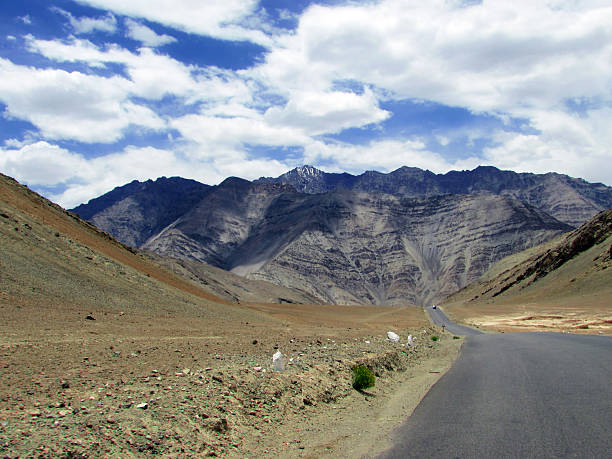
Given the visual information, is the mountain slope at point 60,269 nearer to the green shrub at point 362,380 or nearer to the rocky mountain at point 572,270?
the green shrub at point 362,380

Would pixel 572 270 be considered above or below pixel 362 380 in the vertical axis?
above

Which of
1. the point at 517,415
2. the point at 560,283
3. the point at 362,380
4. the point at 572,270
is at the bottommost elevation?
the point at 560,283

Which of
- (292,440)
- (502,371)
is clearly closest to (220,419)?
(292,440)

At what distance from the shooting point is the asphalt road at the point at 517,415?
6.65m

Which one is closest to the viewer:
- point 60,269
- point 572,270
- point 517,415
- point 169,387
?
point 517,415

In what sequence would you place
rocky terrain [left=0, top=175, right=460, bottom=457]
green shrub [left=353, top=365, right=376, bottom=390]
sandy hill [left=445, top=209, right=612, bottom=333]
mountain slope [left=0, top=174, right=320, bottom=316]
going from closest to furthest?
1. rocky terrain [left=0, top=175, right=460, bottom=457]
2. green shrub [left=353, top=365, right=376, bottom=390]
3. mountain slope [left=0, top=174, right=320, bottom=316]
4. sandy hill [left=445, top=209, right=612, bottom=333]

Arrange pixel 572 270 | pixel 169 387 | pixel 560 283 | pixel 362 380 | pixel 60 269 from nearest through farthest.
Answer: pixel 169 387 → pixel 362 380 → pixel 60 269 → pixel 560 283 → pixel 572 270

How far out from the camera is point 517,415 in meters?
8.29

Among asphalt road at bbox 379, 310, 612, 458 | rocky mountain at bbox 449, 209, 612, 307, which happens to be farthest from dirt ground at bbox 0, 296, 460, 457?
rocky mountain at bbox 449, 209, 612, 307

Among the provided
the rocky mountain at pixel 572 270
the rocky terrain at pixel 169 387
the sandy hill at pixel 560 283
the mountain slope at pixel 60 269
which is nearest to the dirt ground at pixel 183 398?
the rocky terrain at pixel 169 387

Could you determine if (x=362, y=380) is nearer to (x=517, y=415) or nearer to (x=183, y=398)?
(x=517, y=415)

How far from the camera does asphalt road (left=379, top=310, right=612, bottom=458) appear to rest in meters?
6.65

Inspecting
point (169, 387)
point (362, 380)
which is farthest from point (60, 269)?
point (362, 380)

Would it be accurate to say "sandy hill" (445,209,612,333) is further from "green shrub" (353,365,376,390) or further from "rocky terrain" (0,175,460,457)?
"green shrub" (353,365,376,390)
